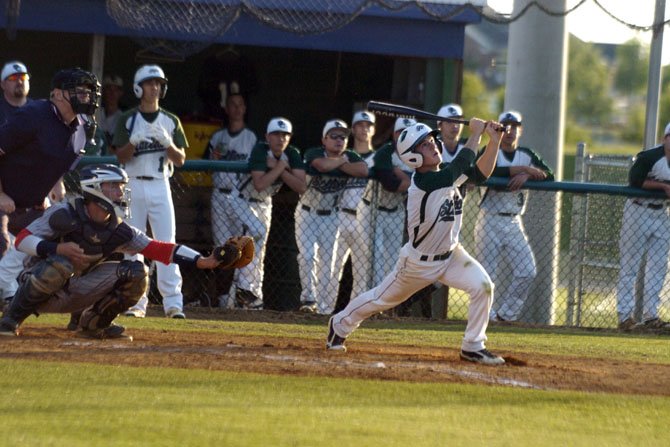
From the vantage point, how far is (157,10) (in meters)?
11.8

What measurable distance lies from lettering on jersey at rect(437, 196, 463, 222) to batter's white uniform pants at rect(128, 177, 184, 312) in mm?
3002

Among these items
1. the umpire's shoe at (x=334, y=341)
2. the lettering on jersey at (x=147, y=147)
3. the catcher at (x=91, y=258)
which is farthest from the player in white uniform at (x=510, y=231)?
the catcher at (x=91, y=258)

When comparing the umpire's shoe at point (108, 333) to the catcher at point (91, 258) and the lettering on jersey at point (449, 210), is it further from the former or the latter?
the lettering on jersey at point (449, 210)

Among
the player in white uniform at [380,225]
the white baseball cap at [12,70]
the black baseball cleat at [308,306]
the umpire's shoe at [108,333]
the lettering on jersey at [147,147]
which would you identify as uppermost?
the white baseball cap at [12,70]

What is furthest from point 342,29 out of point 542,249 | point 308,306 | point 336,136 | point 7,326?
point 7,326

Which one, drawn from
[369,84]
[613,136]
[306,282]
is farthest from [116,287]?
[613,136]

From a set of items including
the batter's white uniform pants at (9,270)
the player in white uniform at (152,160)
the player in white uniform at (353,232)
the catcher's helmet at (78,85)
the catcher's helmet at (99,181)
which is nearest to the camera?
the catcher's helmet at (99,181)

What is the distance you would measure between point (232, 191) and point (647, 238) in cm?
370

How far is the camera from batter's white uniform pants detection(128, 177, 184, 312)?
9.95 m

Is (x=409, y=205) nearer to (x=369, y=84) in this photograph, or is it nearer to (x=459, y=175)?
(x=459, y=175)

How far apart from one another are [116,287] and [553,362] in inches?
110

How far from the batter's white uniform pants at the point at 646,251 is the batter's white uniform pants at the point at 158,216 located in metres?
3.91

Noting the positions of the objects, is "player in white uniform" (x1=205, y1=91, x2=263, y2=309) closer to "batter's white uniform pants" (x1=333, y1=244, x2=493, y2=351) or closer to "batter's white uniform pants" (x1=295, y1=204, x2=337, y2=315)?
"batter's white uniform pants" (x1=295, y1=204, x2=337, y2=315)

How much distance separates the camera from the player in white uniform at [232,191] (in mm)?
11289
